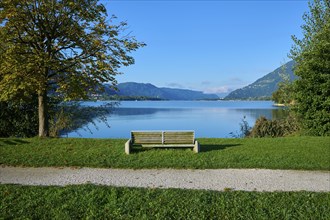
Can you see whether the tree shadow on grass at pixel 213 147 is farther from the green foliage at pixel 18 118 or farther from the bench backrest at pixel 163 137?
the green foliage at pixel 18 118

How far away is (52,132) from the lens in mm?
19500

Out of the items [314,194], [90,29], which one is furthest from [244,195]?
[90,29]

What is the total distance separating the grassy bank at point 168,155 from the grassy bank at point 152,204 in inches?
112

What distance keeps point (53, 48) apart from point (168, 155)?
7.50 metres

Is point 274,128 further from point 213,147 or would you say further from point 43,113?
point 43,113

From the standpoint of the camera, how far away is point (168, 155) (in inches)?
425

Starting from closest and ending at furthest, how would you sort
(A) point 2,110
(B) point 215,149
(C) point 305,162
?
(C) point 305,162 → (B) point 215,149 → (A) point 2,110

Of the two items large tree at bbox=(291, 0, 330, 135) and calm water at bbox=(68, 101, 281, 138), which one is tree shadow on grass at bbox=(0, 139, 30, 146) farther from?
large tree at bbox=(291, 0, 330, 135)

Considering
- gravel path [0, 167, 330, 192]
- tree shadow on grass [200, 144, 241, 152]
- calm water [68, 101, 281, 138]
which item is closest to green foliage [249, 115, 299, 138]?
calm water [68, 101, 281, 138]

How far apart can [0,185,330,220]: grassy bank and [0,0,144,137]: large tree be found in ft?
23.9

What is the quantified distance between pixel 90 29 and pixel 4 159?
7.11 meters

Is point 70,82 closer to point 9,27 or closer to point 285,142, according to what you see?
point 9,27

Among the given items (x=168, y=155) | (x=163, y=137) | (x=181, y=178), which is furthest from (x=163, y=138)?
(x=181, y=178)

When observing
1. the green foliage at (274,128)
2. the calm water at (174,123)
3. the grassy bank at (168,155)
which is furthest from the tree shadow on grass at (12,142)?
the green foliage at (274,128)
